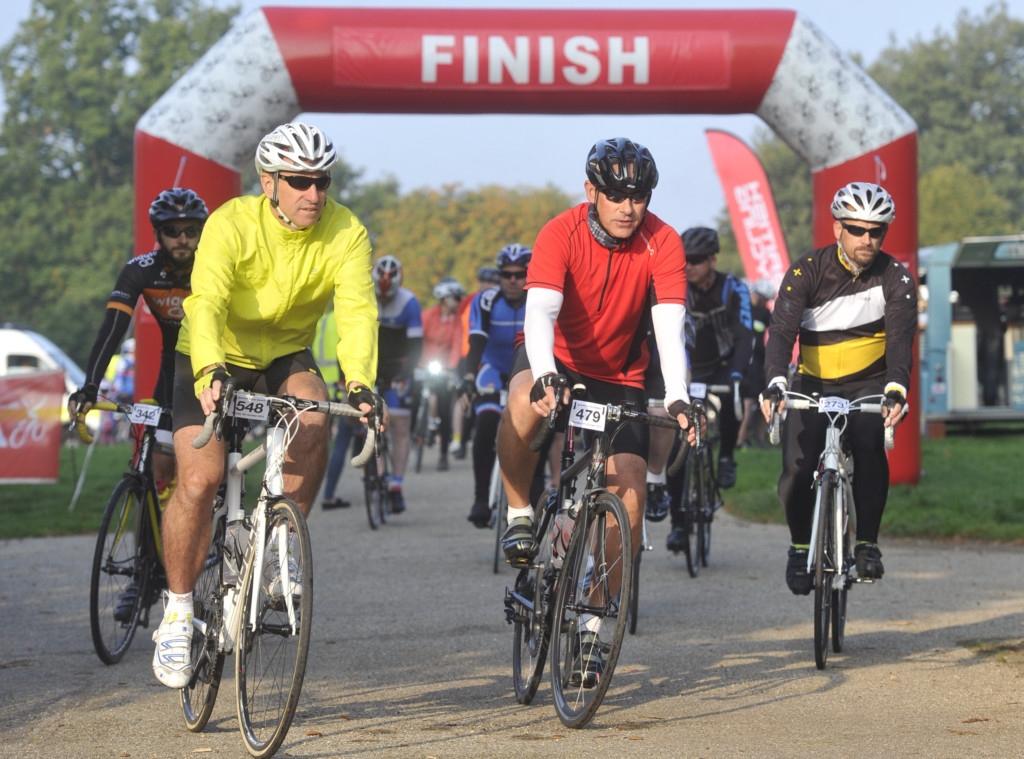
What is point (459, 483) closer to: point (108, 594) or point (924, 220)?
point (108, 594)

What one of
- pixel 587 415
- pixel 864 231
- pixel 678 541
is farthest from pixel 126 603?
pixel 678 541

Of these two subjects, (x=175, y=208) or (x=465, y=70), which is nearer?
(x=175, y=208)

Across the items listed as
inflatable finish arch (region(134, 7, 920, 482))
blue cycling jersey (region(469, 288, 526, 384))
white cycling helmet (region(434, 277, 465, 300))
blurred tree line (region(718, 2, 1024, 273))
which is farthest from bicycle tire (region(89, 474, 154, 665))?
blurred tree line (region(718, 2, 1024, 273))

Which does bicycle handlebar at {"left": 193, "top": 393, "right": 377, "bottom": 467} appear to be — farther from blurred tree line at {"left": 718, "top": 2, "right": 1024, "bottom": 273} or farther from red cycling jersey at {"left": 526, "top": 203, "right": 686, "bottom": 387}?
blurred tree line at {"left": 718, "top": 2, "right": 1024, "bottom": 273}

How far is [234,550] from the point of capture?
6289mm

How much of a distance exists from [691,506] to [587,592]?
15.5 ft

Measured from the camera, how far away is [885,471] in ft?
27.2

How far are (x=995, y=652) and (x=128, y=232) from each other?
72125 millimetres

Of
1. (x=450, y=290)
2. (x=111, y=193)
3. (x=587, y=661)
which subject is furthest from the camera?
(x=111, y=193)

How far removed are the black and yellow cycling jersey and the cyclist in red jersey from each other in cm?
116

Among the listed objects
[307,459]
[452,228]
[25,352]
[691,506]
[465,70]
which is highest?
[452,228]

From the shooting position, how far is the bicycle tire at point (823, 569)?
761 centimetres

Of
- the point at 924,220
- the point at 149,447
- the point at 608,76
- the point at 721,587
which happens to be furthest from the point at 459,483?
the point at 924,220

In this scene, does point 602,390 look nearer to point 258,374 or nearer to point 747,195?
point 258,374
